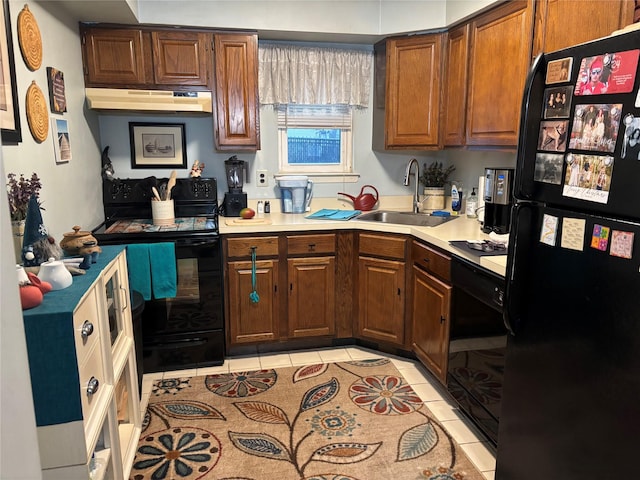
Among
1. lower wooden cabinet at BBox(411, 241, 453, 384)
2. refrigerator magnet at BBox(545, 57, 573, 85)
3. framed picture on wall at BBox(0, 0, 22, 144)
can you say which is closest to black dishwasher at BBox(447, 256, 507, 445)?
lower wooden cabinet at BBox(411, 241, 453, 384)

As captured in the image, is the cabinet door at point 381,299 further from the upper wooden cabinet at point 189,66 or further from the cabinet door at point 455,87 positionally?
the upper wooden cabinet at point 189,66

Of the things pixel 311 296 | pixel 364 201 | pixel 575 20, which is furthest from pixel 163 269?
pixel 575 20

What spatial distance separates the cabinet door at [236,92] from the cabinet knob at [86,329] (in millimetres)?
1975

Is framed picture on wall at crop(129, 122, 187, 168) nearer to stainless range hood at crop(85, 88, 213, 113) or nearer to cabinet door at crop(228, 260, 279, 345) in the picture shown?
stainless range hood at crop(85, 88, 213, 113)

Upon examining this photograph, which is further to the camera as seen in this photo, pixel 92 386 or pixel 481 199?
pixel 481 199

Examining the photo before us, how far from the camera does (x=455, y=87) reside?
10.2 feet

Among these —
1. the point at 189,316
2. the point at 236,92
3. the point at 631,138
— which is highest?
the point at 236,92

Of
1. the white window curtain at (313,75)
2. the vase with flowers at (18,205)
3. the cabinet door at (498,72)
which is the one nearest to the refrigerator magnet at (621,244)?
the cabinet door at (498,72)

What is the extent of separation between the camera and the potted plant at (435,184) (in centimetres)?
371

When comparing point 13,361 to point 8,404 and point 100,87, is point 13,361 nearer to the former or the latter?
point 8,404

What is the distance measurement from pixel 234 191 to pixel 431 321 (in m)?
1.70

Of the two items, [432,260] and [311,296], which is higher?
[432,260]

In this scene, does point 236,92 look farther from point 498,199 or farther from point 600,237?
point 600,237

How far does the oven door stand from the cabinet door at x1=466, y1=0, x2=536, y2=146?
179 centimetres
